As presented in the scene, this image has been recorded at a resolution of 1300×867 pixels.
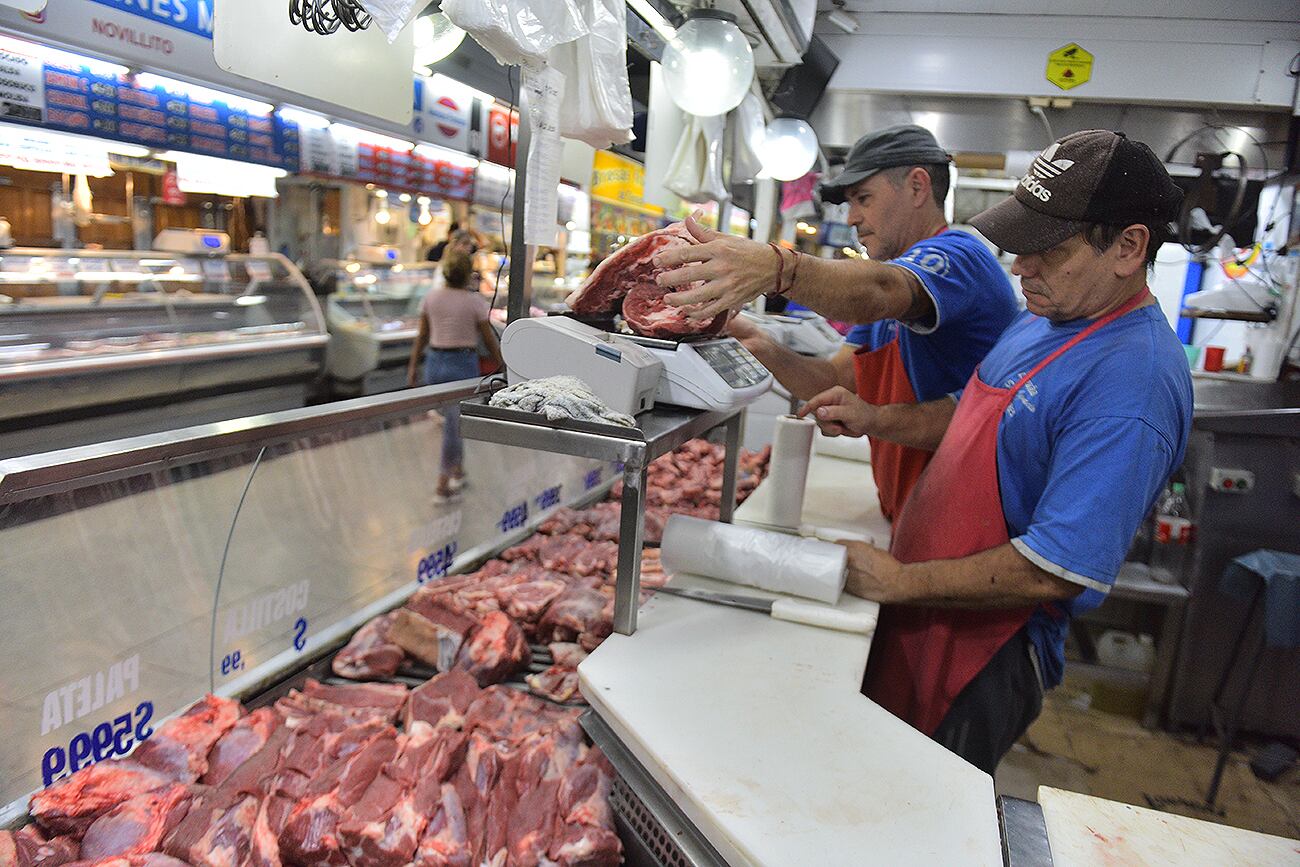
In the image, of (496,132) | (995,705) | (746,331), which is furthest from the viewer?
(496,132)

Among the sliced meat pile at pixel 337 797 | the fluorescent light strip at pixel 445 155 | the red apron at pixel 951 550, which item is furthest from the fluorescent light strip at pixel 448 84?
the sliced meat pile at pixel 337 797

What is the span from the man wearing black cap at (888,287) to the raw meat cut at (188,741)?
1577mm

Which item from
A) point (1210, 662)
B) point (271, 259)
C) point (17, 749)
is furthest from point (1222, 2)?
point (271, 259)

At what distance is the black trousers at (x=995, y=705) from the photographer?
84.5 inches

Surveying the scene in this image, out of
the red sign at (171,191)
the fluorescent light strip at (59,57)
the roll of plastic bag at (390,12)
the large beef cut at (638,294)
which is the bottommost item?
the large beef cut at (638,294)

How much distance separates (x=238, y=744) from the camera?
6.51 feet

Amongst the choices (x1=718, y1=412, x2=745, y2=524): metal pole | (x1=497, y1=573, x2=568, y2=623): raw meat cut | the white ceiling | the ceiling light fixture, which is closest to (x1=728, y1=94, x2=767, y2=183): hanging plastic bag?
the white ceiling

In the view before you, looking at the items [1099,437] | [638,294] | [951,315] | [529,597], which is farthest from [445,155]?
[1099,437]

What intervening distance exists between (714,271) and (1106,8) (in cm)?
469

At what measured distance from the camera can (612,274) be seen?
2279 millimetres

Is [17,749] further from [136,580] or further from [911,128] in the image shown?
[911,128]

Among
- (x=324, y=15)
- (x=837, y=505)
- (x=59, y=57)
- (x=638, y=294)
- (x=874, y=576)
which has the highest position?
(x=59, y=57)

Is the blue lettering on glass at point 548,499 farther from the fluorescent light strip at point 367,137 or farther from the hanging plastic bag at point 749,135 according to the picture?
the fluorescent light strip at point 367,137

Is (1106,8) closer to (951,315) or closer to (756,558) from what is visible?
(951,315)
